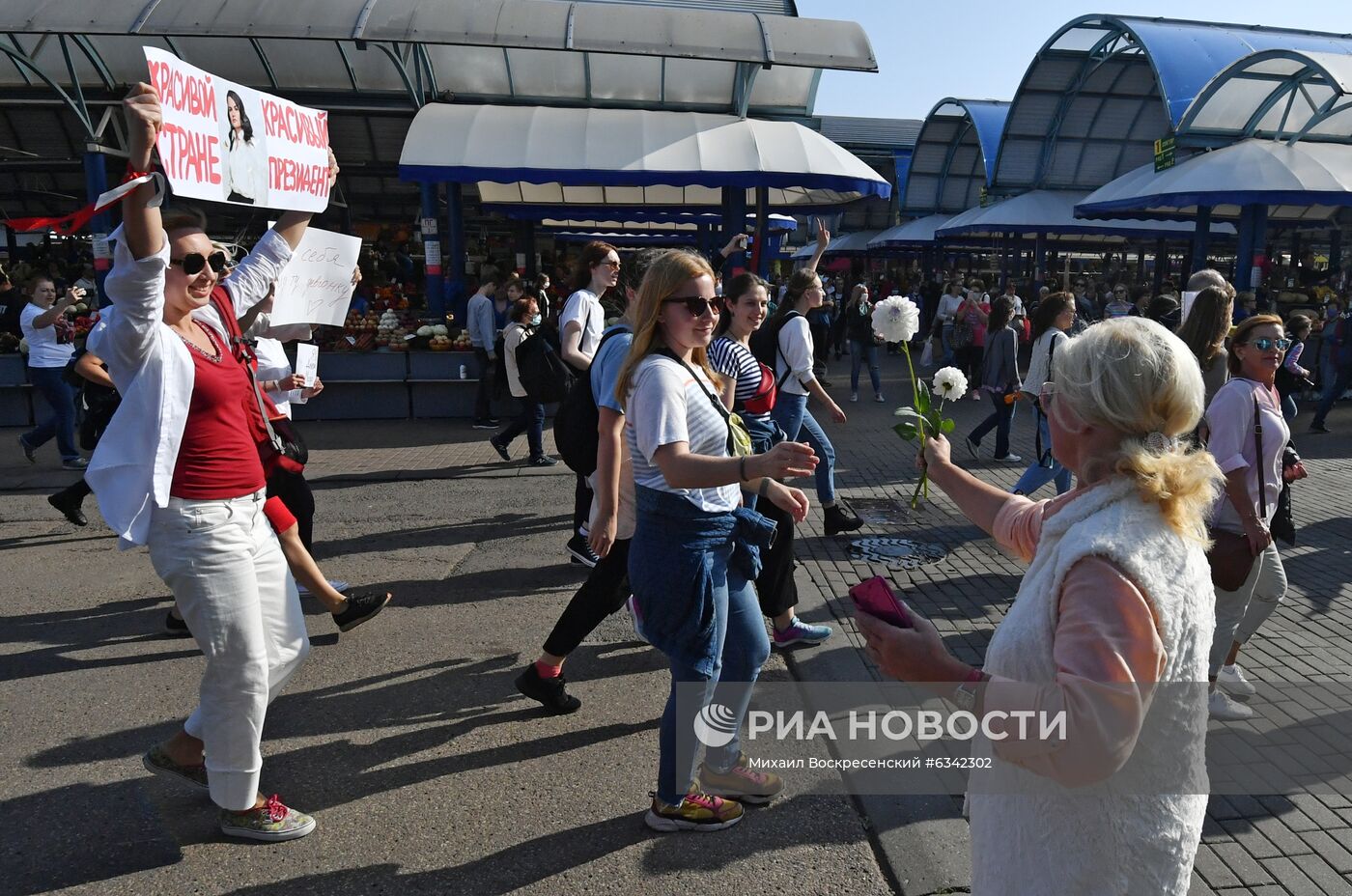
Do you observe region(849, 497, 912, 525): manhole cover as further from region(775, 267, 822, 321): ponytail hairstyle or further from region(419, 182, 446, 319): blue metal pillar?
region(419, 182, 446, 319): blue metal pillar

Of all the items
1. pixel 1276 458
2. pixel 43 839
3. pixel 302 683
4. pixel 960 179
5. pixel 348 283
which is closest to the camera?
pixel 43 839

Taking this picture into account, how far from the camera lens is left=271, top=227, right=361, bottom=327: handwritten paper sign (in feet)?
14.4

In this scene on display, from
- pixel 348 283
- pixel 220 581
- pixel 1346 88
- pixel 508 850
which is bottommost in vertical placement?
pixel 508 850

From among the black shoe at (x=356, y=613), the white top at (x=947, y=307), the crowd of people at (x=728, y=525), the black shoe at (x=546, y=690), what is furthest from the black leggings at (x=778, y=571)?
the white top at (x=947, y=307)

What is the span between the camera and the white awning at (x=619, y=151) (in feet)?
41.5

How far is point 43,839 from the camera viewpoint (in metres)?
3.03

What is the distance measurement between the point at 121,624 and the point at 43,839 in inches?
85.1

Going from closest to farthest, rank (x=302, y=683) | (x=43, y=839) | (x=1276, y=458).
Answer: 1. (x=43, y=839)
2. (x=1276, y=458)
3. (x=302, y=683)

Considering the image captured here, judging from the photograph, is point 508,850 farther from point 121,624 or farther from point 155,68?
point 155,68

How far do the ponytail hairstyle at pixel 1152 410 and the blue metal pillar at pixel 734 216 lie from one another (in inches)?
482

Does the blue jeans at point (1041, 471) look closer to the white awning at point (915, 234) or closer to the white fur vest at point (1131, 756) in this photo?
the white fur vest at point (1131, 756)

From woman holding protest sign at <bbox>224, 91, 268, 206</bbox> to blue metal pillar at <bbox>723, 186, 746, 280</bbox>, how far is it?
9.66 meters

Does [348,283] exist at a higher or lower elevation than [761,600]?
higher

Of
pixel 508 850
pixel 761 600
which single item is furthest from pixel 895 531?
pixel 508 850
